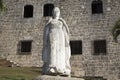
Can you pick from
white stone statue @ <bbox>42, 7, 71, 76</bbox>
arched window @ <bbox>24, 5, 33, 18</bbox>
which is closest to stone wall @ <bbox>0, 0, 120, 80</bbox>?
arched window @ <bbox>24, 5, 33, 18</bbox>

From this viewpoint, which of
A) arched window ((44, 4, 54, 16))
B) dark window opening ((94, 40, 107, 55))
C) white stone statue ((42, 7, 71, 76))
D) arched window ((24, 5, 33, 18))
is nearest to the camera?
white stone statue ((42, 7, 71, 76))

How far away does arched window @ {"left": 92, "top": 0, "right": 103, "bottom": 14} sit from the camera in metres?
24.3

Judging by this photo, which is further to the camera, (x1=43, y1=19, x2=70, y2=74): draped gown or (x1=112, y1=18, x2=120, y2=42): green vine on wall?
(x1=112, y1=18, x2=120, y2=42): green vine on wall

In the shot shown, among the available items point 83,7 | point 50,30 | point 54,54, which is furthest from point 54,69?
point 83,7

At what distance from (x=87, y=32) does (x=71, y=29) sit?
1.35 meters

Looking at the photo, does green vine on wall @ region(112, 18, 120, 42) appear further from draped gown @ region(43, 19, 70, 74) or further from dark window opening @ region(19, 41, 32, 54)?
draped gown @ region(43, 19, 70, 74)

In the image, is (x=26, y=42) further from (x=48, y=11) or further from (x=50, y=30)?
(x=50, y=30)

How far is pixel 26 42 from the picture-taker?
24.4 metres

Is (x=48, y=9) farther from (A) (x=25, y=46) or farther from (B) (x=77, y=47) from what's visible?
(B) (x=77, y=47)

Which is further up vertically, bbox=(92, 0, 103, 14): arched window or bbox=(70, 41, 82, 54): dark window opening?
bbox=(92, 0, 103, 14): arched window

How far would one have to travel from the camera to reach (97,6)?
79.9 ft

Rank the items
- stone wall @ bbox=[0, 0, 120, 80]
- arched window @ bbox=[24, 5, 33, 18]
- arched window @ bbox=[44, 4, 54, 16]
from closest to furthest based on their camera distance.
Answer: stone wall @ bbox=[0, 0, 120, 80], arched window @ bbox=[44, 4, 54, 16], arched window @ bbox=[24, 5, 33, 18]

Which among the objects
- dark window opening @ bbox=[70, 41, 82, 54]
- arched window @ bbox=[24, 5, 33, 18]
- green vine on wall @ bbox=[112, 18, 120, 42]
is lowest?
Answer: dark window opening @ bbox=[70, 41, 82, 54]

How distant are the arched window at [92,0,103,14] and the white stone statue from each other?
47.1 feet
